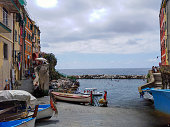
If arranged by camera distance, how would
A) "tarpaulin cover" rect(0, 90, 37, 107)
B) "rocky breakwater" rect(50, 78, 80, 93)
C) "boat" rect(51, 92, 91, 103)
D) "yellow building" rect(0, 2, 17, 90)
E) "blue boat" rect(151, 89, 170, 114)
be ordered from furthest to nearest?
"rocky breakwater" rect(50, 78, 80, 93) → "boat" rect(51, 92, 91, 103) → "yellow building" rect(0, 2, 17, 90) → "blue boat" rect(151, 89, 170, 114) → "tarpaulin cover" rect(0, 90, 37, 107)

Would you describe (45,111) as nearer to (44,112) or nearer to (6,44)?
(44,112)

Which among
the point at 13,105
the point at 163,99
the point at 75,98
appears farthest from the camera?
the point at 75,98

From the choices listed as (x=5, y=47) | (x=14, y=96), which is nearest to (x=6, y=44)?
(x=5, y=47)

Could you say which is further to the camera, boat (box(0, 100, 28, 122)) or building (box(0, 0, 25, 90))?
building (box(0, 0, 25, 90))

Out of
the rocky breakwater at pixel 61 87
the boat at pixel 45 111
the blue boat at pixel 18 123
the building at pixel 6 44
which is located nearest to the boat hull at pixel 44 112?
the boat at pixel 45 111

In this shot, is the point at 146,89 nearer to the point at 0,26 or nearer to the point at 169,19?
the point at 169,19

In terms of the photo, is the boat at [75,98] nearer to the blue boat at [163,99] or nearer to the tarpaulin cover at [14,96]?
the blue boat at [163,99]

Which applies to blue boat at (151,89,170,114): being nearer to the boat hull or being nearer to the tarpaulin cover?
the boat hull

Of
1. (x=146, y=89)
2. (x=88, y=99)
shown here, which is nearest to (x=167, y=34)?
(x=146, y=89)

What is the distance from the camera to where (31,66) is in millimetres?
42594

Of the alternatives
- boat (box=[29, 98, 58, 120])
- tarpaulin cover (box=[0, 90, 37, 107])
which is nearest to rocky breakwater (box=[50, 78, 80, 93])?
boat (box=[29, 98, 58, 120])

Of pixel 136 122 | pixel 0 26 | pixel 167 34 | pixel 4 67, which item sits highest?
pixel 167 34

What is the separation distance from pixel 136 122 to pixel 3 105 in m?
11.4

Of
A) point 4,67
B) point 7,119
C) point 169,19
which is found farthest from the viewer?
point 169,19
